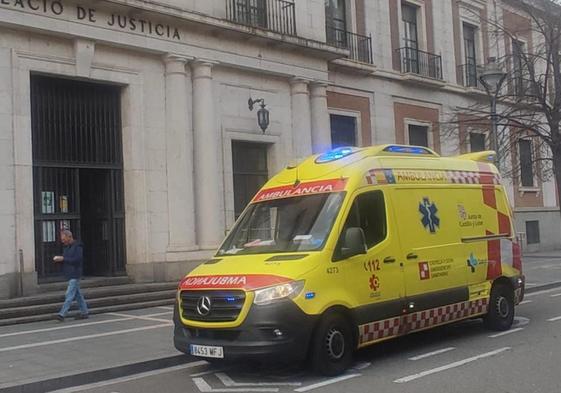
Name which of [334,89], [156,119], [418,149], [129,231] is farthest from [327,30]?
[418,149]

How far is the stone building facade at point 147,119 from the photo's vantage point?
1343cm

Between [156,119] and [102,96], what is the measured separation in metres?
1.36

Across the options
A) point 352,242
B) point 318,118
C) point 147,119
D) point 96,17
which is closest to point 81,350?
point 352,242

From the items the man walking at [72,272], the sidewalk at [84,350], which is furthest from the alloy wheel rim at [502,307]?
the man walking at [72,272]

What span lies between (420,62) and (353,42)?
4011mm

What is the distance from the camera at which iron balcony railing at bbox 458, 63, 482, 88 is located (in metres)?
26.9

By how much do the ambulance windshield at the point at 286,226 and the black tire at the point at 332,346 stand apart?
896mm

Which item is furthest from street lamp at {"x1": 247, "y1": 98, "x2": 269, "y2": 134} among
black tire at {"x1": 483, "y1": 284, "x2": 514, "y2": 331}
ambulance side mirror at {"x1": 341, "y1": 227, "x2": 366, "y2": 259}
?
ambulance side mirror at {"x1": 341, "y1": 227, "x2": 366, "y2": 259}

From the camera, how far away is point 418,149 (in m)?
9.83

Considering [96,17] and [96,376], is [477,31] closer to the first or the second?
[96,17]

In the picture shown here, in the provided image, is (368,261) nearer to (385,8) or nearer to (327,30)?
(327,30)

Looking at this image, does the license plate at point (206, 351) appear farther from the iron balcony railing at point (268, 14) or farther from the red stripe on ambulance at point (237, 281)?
the iron balcony railing at point (268, 14)

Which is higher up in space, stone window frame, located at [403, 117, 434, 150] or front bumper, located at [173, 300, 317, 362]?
stone window frame, located at [403, 117, 434, 150]

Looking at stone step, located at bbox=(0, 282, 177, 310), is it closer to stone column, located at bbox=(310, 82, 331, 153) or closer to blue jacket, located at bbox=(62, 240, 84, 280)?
blue jacket, located at bbox=(62, 240, 84, 280)
